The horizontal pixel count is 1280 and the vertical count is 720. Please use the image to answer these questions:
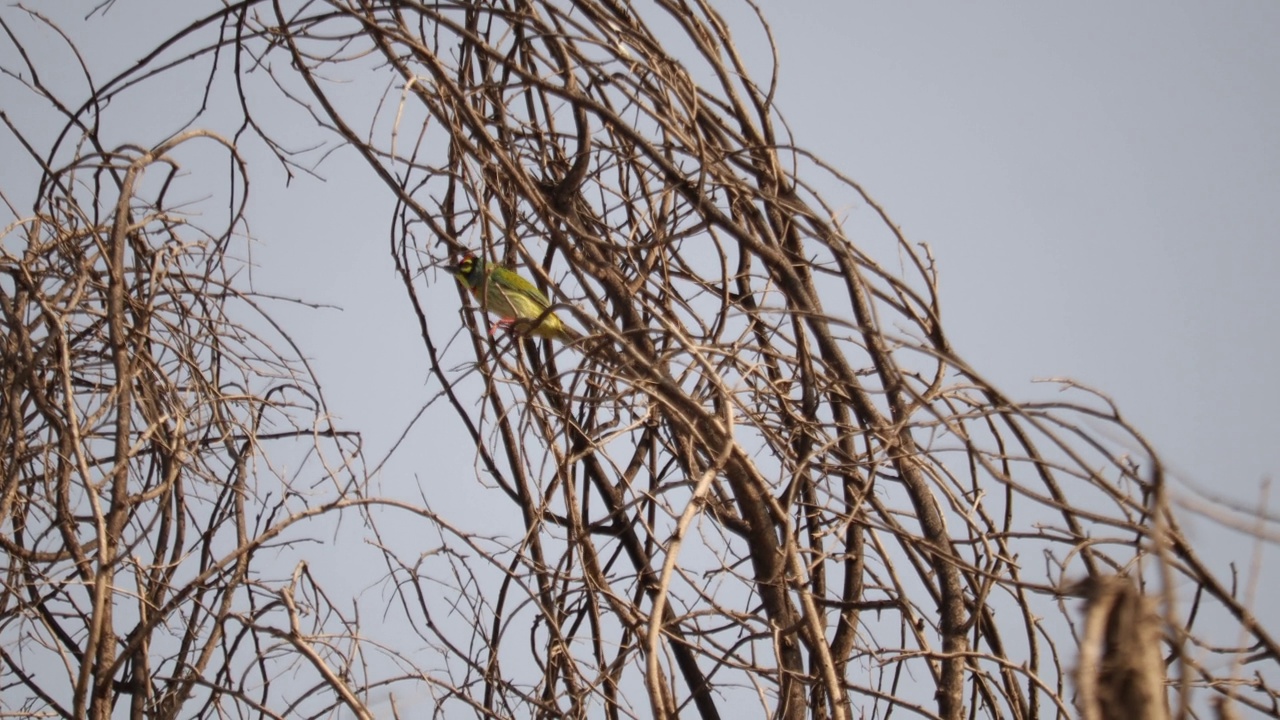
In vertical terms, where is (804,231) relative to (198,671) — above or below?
above

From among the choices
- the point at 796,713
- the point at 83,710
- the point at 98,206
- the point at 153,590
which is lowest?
the point at 83,710

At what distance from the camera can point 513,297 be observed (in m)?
3.76

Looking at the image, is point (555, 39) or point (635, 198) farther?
point (635, 198)

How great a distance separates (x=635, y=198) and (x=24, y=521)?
60.8 inches

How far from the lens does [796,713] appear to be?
197cm

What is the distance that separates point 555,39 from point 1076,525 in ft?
4.51

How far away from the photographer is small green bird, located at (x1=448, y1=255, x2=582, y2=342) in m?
2.23

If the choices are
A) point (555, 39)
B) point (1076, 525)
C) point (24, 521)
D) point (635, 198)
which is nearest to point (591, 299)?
point (635, 198)

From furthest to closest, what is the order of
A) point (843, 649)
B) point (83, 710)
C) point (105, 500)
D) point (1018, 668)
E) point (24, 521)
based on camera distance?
point (24, 521), point (105, 500), point (843, 649), point (83, 710), point (1018, 668)

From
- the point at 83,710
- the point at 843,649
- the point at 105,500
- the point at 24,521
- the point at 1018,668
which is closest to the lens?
the point at 1018,668

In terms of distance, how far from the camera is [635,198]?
8.14 ft

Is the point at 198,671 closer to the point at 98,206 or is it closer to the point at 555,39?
the point at 98,206

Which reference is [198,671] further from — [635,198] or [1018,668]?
[1018,668]

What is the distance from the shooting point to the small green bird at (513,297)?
2.23 meters
